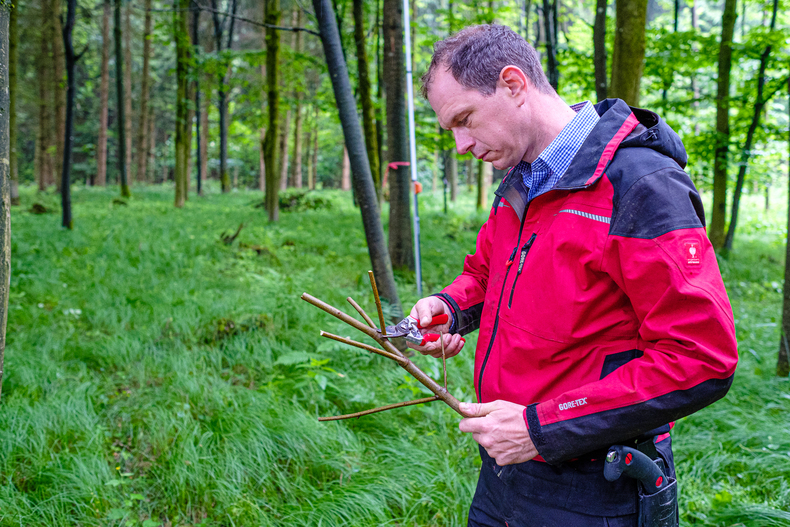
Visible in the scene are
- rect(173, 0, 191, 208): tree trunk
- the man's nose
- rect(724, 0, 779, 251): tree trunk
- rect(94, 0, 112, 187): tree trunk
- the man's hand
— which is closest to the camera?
the man's hand

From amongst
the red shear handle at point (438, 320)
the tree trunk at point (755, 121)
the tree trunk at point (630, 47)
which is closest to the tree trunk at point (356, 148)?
the red shear handle at point (438, 320)

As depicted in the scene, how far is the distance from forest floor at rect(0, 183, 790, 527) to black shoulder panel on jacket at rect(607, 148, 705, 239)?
1.96 m

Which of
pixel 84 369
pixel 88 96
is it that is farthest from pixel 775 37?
pixel 88 96

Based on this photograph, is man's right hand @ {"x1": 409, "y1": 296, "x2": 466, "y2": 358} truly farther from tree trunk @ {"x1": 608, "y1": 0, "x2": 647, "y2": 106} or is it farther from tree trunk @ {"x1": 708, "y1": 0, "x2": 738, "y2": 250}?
tree trunk @ {"x1": 708, "y1": 0, "x2": 738, "y2": 250}

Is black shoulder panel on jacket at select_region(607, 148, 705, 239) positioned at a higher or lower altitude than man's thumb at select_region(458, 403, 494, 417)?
higher

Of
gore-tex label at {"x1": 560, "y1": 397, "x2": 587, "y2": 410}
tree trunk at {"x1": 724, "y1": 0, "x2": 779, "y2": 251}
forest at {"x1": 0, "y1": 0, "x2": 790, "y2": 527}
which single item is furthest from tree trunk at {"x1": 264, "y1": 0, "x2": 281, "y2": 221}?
gore-tex label at {"x1": 560, "y1": 397, "x2": 587, "y2": 410}

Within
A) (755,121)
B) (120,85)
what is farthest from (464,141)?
(120,85)

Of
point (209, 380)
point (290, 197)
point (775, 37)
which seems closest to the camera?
point (209, 380)

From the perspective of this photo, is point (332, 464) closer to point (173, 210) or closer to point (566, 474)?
point (566, 474)

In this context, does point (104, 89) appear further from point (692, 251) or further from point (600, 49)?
point (692, 251)

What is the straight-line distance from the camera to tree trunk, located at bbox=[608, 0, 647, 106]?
18.4ft

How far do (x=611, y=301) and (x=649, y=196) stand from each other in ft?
0.84

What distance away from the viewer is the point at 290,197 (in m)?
15.1

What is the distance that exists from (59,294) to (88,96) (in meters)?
32.5
